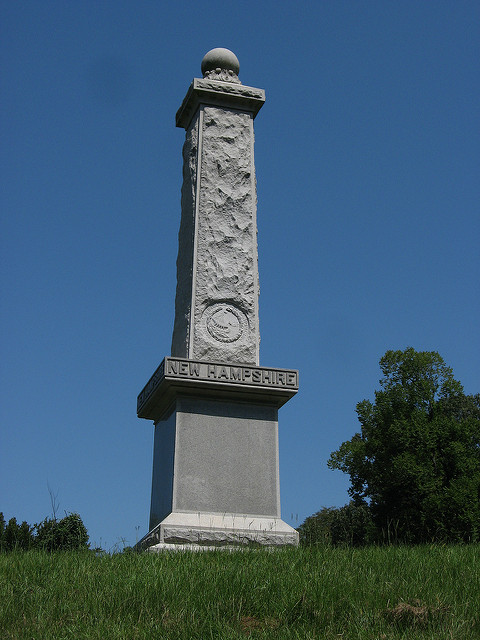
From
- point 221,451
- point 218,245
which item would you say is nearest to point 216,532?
point 221,451

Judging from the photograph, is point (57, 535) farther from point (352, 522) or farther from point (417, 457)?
point (352, 522)

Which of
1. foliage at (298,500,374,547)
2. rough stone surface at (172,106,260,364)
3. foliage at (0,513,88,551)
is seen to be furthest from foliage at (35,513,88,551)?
foliage at (298,500,374,547)

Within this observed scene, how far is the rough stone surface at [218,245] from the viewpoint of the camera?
412 inches

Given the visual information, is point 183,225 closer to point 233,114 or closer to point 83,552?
point 233,114

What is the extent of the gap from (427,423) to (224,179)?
17641mm

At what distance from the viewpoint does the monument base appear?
8.77 metres

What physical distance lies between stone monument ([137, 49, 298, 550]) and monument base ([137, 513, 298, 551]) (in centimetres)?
1

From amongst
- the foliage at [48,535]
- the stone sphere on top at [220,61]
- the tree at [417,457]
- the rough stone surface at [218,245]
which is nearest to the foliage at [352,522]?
the tree at [417,457]

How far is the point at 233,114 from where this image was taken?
11898mm

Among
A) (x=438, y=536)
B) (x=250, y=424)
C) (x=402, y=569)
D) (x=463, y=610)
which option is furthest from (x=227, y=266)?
(x=438, y=536)

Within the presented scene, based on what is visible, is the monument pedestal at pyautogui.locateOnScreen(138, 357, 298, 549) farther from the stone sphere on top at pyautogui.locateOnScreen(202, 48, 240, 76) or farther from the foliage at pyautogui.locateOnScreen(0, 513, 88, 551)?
the stone sphere on top at pyautogui.locateOnScreen(202, 48, 240, 76)

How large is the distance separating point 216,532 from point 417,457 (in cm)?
1809

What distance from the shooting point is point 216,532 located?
29.2ft

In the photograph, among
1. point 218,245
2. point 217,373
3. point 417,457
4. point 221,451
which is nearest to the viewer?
point 221,451
